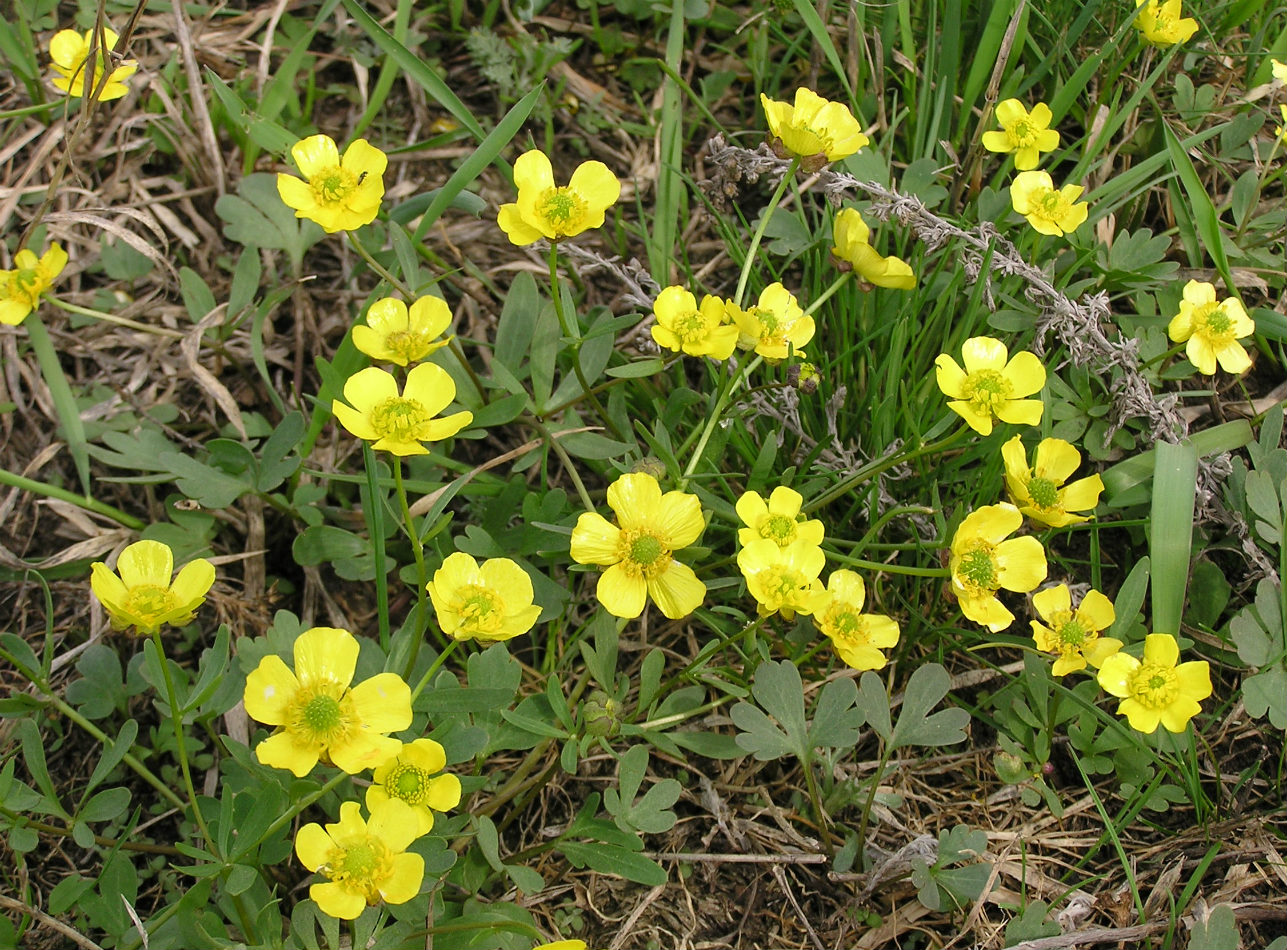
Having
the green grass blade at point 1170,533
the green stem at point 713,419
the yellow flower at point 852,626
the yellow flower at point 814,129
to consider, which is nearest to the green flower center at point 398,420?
the green stem at point 713,419

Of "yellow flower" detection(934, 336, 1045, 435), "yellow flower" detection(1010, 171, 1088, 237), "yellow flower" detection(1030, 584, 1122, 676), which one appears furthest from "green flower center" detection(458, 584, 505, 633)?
"yellow flower" detection(1010, 171, 1088, 237)

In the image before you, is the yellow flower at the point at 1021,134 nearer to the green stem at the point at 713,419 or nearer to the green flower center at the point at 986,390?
the green flower center at the point at 986,390

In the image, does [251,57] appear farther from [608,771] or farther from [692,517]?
[608,771]

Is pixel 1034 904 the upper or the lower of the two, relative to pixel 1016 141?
lower

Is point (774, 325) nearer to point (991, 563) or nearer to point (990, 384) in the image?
point (990, 384)

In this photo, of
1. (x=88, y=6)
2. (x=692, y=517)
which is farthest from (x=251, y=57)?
(x=692, y=517)

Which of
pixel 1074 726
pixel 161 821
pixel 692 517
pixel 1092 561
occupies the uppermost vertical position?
pixel 692 517

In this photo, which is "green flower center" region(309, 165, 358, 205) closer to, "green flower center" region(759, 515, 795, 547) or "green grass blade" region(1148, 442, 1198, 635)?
"green flower center" region(759, 515, 795, 547)
